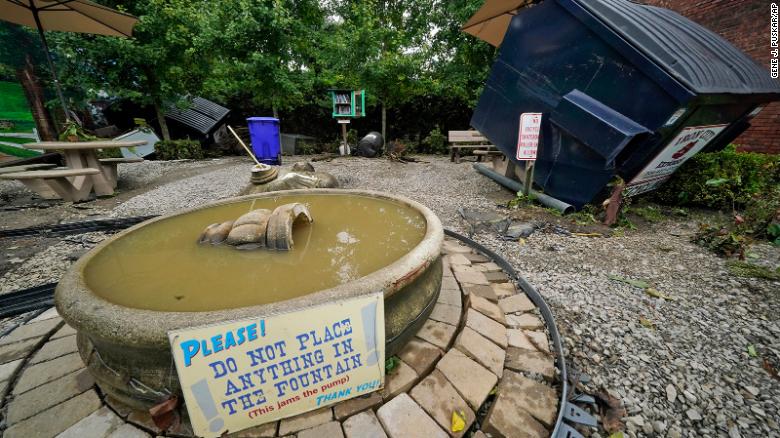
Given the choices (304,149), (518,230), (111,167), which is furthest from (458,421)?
(304,149)

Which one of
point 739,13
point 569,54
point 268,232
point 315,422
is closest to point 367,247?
point 268,232

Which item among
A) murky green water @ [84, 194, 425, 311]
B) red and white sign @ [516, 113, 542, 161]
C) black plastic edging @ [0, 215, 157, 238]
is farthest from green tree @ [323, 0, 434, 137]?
murky green water @ [84, 194, 425, 311]

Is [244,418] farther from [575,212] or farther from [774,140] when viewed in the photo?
[774,140]

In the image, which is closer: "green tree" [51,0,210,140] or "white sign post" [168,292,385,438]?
"white sign post" [168,292,385,438]

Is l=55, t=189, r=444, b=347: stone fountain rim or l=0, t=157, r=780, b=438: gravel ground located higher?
l=55, t=189, r=444, b=347: stone fountain rim

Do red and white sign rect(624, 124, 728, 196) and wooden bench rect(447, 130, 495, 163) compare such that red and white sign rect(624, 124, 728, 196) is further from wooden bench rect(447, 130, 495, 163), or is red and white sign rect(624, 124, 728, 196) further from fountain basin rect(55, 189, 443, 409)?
wooden bench rect(447, 130, 495, 163)

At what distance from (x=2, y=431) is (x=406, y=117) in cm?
1168

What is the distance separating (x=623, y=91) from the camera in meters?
3.31

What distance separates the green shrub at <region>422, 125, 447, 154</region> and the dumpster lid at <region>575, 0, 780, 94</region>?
6766 mm

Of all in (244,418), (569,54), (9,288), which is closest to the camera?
(244,418)

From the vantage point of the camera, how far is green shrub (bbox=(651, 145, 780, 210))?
151 inches

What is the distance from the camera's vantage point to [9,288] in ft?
8.14

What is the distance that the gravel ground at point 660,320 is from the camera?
4.78ft

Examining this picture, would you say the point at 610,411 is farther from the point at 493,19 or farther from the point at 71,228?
the point at 493,19
